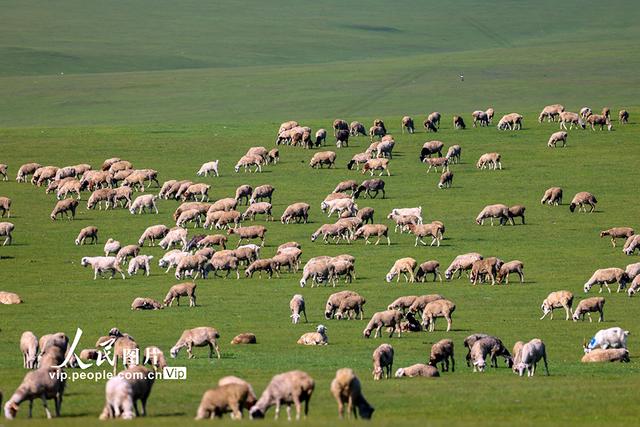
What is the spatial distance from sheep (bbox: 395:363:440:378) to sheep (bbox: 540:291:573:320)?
842 centimetres

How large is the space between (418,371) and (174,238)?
66.7 feet

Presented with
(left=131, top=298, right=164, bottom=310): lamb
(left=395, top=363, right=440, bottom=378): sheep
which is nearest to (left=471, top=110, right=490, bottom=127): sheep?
(left=131, top=298, right=164, bottom=310): lamb

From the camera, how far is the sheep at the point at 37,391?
2019 cm

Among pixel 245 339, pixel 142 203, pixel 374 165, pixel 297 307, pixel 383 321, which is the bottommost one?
pixel 245 339

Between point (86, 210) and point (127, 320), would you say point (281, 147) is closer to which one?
point (86, 210)

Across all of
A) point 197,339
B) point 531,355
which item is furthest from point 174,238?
point 531,355

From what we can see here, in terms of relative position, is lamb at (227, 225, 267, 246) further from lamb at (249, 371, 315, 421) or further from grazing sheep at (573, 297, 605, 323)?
lamb at (249, 371, 315, 421)

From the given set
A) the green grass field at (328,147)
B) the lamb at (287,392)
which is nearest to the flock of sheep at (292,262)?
the lamb at (287,392)

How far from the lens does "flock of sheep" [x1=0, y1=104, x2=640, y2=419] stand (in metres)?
20.2

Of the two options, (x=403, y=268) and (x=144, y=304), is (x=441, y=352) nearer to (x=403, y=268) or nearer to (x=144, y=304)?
(x=144, y=304)

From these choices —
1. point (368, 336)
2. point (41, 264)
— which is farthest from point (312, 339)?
point (41, 264)

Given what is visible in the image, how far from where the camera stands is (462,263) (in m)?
38.8

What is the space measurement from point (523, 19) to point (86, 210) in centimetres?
10245

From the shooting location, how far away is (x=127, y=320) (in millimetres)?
32812
